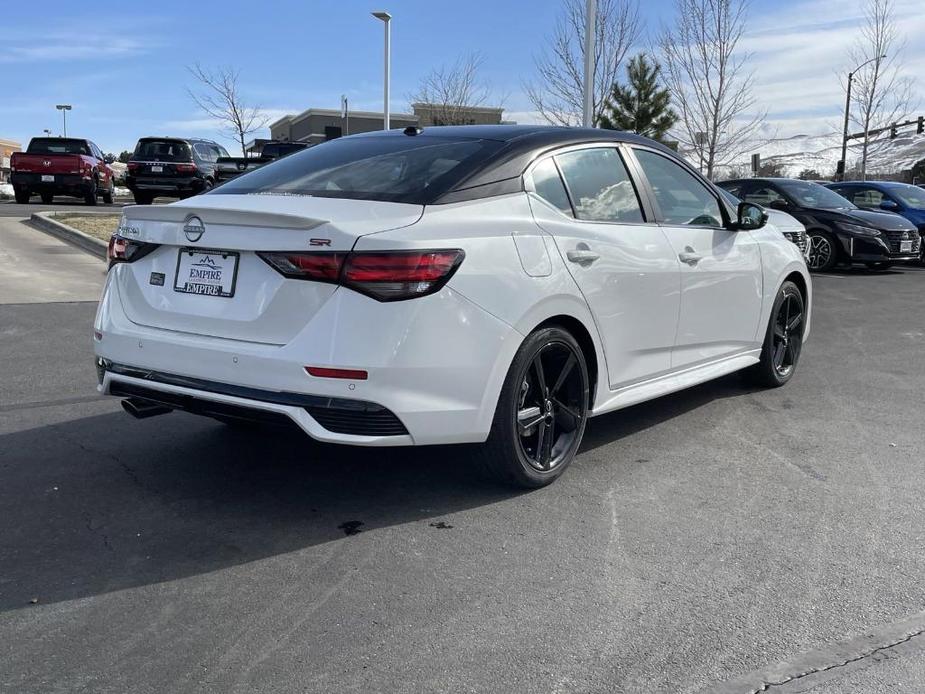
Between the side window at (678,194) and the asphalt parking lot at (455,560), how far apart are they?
1220 millimetres

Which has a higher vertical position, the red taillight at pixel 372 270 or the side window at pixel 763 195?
the side window at pixel 763 195

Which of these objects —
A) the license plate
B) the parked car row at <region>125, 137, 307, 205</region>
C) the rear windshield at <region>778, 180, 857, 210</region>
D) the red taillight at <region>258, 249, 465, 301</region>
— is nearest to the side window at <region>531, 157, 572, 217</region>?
the red taillight at <region>258, 249, 465, 301</region>

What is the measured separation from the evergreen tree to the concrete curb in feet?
75.6

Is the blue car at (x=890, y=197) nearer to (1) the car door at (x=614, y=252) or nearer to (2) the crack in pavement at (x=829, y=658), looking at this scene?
(1) the car door at (x=614, y=252)

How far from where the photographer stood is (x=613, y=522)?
3.88 m

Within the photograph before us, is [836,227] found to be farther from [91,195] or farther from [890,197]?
[91,195]

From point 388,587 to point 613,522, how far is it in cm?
111

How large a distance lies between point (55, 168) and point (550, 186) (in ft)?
76.8

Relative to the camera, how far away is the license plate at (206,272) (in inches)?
146

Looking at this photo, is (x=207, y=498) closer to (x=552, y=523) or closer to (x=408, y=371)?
(x=408, y=371)

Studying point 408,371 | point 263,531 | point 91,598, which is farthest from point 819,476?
point 91,598

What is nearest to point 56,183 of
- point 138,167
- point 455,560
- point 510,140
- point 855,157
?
point 138,167

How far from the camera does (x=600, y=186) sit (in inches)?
184

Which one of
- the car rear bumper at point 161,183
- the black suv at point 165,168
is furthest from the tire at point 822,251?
the car rear bumper at point 161,183
